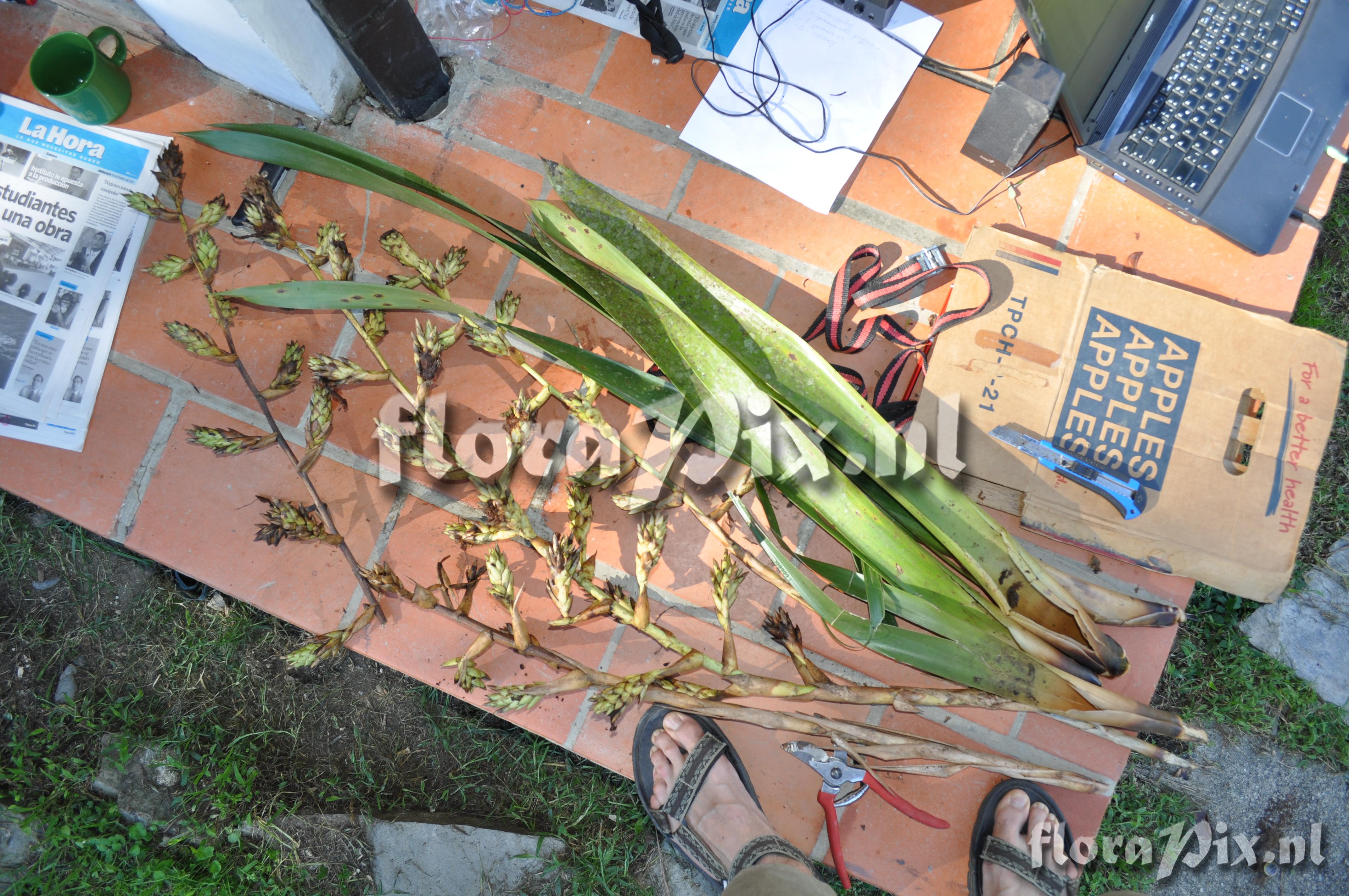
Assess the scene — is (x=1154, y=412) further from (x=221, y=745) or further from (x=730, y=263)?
(x=221, y=745)

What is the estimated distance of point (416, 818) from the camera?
5.27 ft

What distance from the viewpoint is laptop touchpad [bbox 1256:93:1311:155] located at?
4.74 feet

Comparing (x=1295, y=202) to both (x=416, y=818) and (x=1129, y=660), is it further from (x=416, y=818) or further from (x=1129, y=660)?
(x=416, y=818)

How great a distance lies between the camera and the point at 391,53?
1415 mm

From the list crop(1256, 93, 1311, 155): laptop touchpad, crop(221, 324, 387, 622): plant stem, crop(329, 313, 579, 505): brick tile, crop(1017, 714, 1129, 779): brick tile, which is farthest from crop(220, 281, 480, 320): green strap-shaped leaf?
crop(1256, 93, 1311, 155): laptop touchpad

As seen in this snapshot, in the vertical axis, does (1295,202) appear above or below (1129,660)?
above

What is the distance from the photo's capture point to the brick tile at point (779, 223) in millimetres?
1582

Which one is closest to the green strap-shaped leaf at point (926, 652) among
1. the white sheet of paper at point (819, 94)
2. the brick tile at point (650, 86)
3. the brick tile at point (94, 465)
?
the white sheet of paper at point (819, 94)

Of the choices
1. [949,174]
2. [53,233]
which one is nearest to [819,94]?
[949,174]

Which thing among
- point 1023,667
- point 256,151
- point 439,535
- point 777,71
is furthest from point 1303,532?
point 256,151

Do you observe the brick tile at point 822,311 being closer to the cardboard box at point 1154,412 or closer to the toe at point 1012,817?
the cardboard box at point 1154,412

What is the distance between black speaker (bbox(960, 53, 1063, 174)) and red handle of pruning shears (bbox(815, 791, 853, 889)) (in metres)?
1.24

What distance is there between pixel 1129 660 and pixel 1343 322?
0.88m

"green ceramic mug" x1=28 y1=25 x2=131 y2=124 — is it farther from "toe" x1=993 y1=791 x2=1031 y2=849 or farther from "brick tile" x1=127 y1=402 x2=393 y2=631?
"toe" x1=993 y1=791 x2=1031 y2=849
